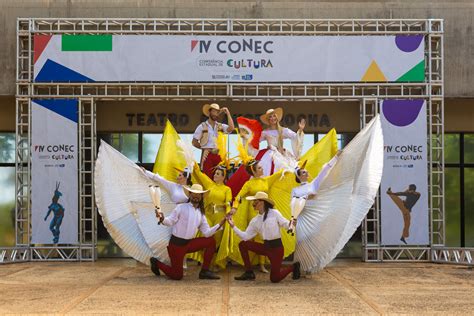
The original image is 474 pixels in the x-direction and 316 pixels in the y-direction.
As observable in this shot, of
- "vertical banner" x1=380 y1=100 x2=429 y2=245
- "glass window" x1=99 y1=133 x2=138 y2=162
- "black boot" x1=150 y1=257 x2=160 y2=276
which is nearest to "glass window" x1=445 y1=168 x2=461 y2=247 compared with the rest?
"vertical banner" x1=380 y1=100 x2=429 y2=245

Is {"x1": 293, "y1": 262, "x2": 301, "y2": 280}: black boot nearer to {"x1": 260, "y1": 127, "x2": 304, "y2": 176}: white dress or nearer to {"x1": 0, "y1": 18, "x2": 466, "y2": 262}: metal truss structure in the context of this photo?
{"x1": 260, "y1": 127, "x2": 304, "y2": 176}: white dress

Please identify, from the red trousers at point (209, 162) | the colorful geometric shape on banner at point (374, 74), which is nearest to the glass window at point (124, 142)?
the red trousers at point (209, 162)

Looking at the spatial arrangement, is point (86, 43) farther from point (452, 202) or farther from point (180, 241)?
point (452, 202)

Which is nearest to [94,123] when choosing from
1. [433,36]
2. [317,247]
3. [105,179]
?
[105,179]

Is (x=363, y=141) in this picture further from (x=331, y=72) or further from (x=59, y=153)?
(x=59, y=153)

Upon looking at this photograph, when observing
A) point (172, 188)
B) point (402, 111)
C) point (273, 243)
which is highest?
point (402, 111)

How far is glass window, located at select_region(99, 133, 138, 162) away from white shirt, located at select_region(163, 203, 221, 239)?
4569 mm

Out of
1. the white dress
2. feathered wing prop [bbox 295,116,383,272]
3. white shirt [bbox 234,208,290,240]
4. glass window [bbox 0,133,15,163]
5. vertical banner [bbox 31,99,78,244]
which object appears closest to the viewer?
white shirt [bbox 234,208,290,240]

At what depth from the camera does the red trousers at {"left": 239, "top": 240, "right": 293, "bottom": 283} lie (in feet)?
26.6

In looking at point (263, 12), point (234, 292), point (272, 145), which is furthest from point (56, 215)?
point (263, 12)

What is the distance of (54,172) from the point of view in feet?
36.4

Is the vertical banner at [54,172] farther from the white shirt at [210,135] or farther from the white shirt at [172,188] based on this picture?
the white shirt at [172,188]

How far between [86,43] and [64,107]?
1.14m

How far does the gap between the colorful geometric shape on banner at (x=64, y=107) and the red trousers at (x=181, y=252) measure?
147 inches
